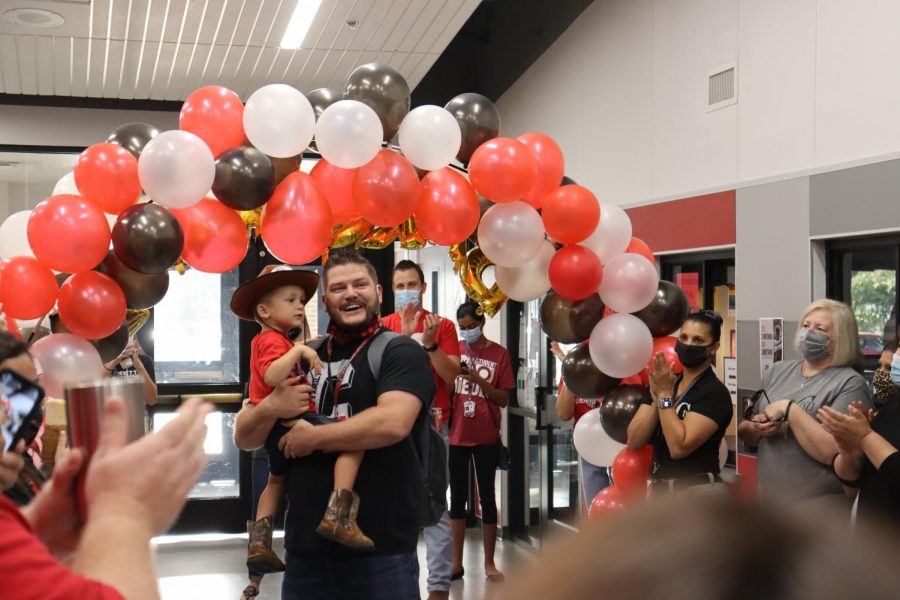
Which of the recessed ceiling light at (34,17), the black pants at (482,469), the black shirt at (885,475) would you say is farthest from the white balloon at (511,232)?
the recessed ceiling light at (34,17)

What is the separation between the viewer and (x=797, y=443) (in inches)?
151

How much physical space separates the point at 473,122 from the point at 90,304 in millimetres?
1613

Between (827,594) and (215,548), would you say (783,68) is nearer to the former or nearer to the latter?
(827,594)

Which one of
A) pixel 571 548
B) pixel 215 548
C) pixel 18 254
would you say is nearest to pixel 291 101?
pixel 18 254

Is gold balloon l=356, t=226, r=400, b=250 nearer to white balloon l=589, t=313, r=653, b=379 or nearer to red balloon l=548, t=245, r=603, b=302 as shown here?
red balloon l=548, t=245, r=603, b=302

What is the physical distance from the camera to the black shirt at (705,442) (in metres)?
3.91

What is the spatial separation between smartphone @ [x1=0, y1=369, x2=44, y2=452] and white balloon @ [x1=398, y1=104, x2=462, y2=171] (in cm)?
249

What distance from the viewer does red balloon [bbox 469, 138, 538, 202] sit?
3.58m

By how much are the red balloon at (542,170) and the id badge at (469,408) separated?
104 inches

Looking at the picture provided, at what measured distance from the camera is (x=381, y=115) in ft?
12.0

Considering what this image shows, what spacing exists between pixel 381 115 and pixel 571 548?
3302mm

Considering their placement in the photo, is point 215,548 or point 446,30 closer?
point 446,30

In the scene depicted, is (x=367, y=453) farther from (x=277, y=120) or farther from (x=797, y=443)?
(x=797, y=443)

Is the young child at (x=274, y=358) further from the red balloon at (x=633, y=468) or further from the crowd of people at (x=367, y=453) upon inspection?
the red balloon at (x=633, y=468)
